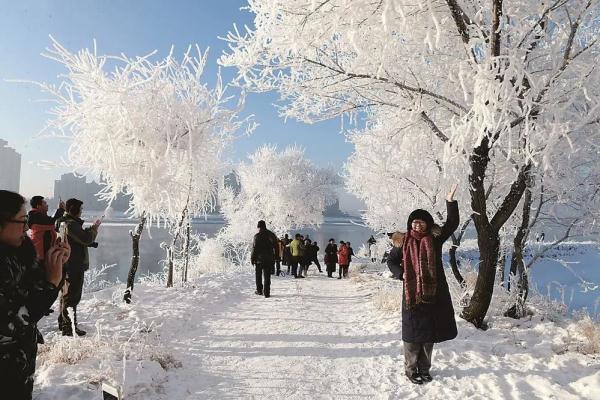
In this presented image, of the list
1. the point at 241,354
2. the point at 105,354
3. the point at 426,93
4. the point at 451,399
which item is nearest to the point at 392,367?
the point at 451,399

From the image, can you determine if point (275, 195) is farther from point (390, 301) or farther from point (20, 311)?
point (20, 311)

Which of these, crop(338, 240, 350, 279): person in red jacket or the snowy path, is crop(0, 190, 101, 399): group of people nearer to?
the snowy path

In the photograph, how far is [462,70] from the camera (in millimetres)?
4266

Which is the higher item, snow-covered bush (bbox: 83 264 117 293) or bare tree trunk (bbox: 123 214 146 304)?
bare tree trunk (bbox: 123 214 146 304)

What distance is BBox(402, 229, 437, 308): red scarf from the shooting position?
13.8 feet

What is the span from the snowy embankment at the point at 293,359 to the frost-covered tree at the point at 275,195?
87.0 ft

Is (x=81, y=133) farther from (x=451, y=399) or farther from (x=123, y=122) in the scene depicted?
(x=451, y=399)

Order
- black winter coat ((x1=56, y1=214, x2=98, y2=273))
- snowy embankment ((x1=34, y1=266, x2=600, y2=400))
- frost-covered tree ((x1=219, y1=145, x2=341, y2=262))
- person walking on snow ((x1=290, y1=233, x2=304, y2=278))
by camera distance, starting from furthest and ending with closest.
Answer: frost-covered tree ((x1=219, y1=145, x2=341, y2=262)) → person walking on snow ((x1=290, y1=233, x2=304, y2=278)) → black winter coat ((x1=56, y1=214, x2=98, y2=273)) → snowy embankment ((x1=34, y1=266, x2=600, y2=400))

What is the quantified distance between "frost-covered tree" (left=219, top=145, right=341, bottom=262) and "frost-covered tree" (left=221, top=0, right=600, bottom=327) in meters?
27.9

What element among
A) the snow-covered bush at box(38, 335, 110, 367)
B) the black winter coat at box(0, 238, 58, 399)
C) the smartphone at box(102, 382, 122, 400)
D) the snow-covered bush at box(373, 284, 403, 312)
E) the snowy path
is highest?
the black winter coat at box(0, 238, 58, 399)

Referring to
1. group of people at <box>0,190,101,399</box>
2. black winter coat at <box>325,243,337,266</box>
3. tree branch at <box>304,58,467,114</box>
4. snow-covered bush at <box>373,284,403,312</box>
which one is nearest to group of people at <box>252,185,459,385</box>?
tree branch at <box>304,58,467,114</box>

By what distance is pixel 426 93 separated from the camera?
18.4 feet

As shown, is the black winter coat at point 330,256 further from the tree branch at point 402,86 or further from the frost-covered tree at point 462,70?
the tree branch at point 402,86

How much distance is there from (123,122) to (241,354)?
5183 mm
